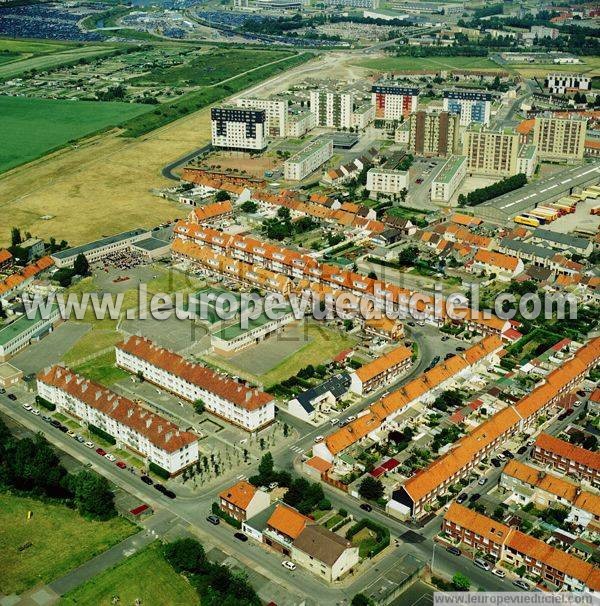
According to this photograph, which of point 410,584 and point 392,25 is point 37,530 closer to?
point 410,584

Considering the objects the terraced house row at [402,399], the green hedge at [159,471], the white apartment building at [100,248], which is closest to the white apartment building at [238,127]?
the white apartment building at [100,248]

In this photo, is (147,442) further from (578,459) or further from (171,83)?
(171,83)

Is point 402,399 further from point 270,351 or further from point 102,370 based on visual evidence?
point 102,370

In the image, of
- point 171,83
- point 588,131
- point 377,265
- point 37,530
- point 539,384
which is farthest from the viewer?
point 171,83

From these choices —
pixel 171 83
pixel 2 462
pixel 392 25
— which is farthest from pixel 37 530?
pixel 392 25

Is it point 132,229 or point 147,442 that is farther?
point 132,229

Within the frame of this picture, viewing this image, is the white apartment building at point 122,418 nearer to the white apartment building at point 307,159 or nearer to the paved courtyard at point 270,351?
the paved courtyard at point 270,351

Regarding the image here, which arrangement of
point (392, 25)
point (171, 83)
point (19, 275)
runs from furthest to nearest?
point (392, 25) → point (171, 83) → point (19, 275)
